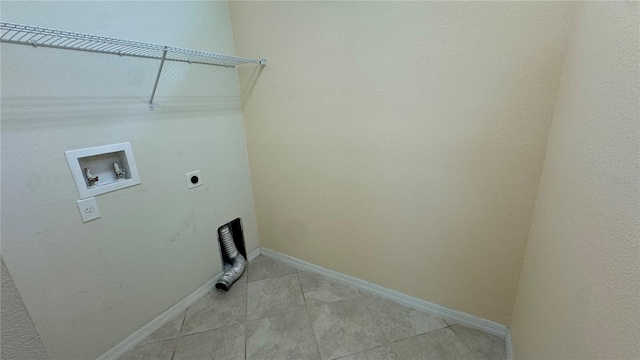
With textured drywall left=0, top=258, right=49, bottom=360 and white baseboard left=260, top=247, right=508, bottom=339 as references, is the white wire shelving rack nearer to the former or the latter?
textured drywall left=0, top=258, right=49, bottom=360

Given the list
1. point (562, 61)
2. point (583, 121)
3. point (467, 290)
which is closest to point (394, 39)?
point (562, 61)

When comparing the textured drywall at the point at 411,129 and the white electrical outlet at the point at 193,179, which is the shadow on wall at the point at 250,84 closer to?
the textured drywall at the point at 411,129

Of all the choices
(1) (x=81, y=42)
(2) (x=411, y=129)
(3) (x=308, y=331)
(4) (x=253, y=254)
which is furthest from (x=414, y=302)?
(1) (x=81, y=42)

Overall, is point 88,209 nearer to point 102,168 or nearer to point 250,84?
point 102,168

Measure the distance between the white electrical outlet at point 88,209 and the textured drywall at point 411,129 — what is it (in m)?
1.01

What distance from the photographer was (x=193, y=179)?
1599 mm

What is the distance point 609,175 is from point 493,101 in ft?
1.97

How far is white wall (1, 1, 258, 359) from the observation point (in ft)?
3.18

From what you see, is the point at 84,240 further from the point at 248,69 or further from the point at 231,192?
the point at 248,69

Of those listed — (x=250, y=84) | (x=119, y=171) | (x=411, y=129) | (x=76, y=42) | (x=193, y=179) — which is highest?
(x=76, y=42)

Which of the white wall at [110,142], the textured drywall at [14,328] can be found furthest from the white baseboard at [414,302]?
the textured drywall at [14,328]

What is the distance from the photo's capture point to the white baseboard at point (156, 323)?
4.35ft

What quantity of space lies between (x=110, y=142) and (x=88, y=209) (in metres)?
0.34

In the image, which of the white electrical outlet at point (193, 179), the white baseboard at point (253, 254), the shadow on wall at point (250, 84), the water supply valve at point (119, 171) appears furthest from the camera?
the white baseboard at point (253, 254)
